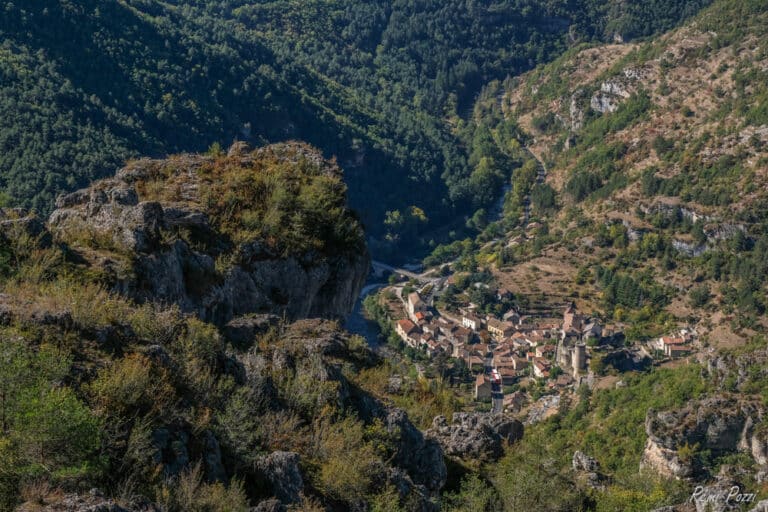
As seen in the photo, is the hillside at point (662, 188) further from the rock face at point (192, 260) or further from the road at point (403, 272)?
the rock face at point (192, 260)

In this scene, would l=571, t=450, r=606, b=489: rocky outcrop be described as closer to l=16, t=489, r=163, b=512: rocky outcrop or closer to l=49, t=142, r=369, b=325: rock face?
l=49, t=142, r=369, b=325: rock face

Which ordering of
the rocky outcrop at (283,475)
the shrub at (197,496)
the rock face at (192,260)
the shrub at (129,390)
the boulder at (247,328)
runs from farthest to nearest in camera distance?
the rock face at (192,260) < the boulder at (247,328) < the rocky outcrop at (283,475) < the shrub at (129,390) < the shrub at (197,496)

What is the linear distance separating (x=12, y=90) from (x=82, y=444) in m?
71.1

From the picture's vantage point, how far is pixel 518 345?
63375 millimetres

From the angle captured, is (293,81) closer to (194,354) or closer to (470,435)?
(470,435)

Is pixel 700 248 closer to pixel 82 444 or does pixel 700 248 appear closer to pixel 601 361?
pixel 601 361

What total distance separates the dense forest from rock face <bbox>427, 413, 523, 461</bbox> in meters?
48.5

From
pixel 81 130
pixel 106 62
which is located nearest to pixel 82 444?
pixel 81 130

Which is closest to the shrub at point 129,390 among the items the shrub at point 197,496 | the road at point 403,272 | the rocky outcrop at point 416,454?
the shrub at point 197,496

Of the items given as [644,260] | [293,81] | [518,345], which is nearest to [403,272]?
[644,260]

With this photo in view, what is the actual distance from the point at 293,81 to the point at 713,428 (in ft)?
295

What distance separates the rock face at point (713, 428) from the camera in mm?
37844

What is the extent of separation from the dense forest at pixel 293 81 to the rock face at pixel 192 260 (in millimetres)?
43971

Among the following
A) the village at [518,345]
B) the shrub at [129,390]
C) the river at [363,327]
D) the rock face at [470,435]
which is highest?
the shrub at [129,390]
